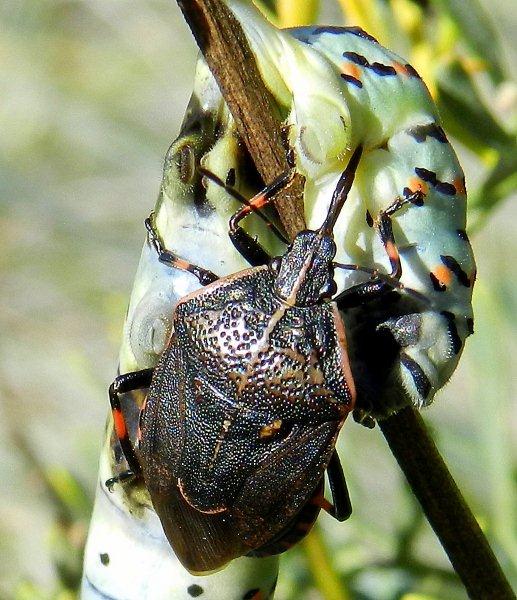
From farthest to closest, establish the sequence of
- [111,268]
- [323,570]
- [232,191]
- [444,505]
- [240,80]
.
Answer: [111,268] → [323,570] → [232,191] → [444,505] → [240,80]

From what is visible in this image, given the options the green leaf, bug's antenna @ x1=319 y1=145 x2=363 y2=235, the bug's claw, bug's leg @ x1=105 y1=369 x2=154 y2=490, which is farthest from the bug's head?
the green leaf

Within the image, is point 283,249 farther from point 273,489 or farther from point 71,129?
point 71,129

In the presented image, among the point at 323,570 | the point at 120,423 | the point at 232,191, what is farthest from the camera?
the point at 323,570

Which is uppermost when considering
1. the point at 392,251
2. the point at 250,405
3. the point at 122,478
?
the point at 392,251

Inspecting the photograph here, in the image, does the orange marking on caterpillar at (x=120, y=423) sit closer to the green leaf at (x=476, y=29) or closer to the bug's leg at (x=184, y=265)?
the bug's leg at (x=184, y=265)

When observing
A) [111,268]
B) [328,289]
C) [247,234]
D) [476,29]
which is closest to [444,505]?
[328,289]

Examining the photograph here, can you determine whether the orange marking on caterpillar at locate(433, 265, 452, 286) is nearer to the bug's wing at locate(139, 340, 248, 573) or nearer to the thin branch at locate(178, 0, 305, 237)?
the thin branch at locate(178, 0, 305, 237)

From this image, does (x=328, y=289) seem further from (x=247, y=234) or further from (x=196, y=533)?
(x=196, y=533)

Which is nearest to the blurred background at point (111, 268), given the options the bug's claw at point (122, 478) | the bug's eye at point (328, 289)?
the bug's claw at point (122, 478)
